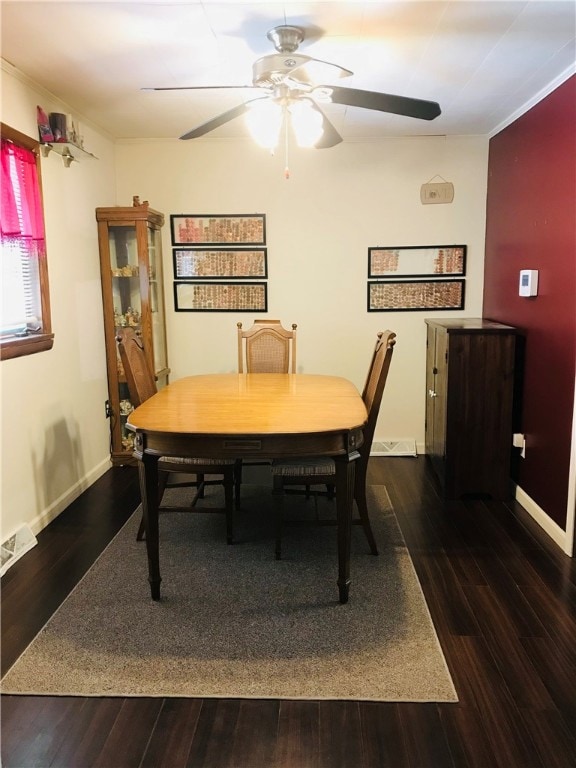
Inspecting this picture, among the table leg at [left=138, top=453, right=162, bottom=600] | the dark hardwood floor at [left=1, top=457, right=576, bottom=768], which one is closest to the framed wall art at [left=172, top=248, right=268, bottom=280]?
the table leg at [left=138, top=453, right=162, bottom=600]

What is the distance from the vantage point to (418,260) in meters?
4.30

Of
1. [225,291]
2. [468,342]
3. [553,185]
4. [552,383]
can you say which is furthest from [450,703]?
[225,291]

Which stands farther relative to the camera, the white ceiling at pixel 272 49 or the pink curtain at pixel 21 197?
the pink curtain at pixel 21 197

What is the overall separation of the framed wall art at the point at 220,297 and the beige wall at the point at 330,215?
0.06 metres

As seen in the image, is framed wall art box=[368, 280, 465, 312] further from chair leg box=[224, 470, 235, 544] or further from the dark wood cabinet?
chair leg box=[224, 470, 235, 544]

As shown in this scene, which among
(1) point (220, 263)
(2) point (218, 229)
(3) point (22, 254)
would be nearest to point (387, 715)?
(3) point (22, 254)

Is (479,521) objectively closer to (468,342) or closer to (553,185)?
(468,342)

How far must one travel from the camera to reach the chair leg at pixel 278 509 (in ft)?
8.58

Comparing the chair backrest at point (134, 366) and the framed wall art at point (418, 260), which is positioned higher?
the framed wall art at point (418, 260)

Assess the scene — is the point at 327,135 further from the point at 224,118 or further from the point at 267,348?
the point at 267,348

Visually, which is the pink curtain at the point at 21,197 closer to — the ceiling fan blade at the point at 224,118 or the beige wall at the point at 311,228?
the beige wall at the point at 311,228

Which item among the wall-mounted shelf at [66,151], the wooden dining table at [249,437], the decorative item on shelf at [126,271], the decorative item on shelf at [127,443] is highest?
the wall-mounted shelf at [66,151]

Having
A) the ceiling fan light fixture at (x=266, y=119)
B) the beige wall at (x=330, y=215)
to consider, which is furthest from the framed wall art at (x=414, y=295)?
the ceiling fan light fixture at (x=266, y=119)

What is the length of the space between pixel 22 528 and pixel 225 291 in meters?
2.27
